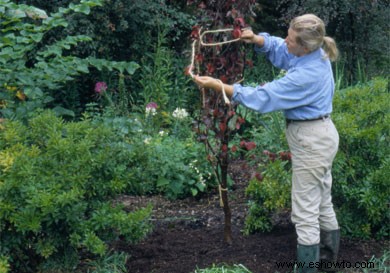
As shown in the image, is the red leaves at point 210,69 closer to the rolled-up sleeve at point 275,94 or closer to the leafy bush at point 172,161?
the rolled-up sleeve at point 275,94

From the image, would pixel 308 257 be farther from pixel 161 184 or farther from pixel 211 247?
pixel 161 184

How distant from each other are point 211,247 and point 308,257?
2.66 ft

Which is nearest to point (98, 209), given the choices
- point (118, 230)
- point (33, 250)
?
point (118, 230)

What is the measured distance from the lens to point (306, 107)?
428 cm

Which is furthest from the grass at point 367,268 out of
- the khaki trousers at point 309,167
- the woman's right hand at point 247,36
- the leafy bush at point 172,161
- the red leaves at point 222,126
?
the woman's right hand at point 247,36

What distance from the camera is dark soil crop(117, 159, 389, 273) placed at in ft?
15.4

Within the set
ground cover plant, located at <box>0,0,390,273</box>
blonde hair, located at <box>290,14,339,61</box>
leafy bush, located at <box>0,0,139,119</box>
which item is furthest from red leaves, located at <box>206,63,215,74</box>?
leafy bush, located at <box>0,0,139,119</box>

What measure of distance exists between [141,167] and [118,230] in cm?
48

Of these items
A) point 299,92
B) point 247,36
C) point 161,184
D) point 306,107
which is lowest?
point 161,184

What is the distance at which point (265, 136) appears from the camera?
6617mm

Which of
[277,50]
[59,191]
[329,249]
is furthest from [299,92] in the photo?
[59,191]

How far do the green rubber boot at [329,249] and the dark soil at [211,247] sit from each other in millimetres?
129

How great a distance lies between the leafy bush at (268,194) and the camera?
4949 mm

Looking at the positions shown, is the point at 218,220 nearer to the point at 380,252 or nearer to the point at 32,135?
the point at 380,252
